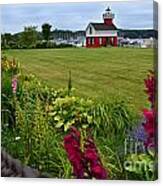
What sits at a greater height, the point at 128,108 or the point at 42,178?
the point at 128,108

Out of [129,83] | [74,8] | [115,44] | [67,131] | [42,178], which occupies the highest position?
[74,8]

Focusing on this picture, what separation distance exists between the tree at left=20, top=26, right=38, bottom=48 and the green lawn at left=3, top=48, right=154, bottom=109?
0.17 ft

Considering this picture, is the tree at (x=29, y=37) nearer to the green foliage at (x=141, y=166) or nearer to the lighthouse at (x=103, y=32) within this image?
the lighthouse at (x=103, y=32)

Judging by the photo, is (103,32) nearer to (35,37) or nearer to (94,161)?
(35,37)

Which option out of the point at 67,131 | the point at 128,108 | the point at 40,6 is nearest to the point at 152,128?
the point at 128,108

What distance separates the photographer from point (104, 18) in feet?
7.27

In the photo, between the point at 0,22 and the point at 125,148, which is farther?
the point at 0,22

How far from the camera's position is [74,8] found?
7.37 feet

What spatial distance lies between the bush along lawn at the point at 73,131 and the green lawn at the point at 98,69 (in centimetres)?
3

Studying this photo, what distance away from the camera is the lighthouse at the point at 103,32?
7.25 feet

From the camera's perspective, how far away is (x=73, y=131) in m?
2.24

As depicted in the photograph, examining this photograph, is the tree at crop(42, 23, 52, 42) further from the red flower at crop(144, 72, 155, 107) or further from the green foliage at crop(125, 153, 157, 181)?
the green foliage at crop(125, 153, 157, 181)

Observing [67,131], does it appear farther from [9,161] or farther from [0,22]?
[0,22]

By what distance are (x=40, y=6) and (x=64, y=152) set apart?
58 cm
